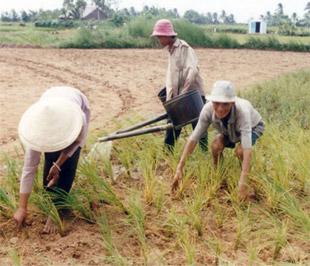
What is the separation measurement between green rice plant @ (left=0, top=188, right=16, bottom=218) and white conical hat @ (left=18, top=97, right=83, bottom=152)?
0.62 meters

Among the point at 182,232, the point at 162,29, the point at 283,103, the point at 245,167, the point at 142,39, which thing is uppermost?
the point at 162,29

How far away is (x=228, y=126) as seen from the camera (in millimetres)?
3771

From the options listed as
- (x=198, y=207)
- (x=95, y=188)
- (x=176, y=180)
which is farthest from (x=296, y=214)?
(x=95, y=188)

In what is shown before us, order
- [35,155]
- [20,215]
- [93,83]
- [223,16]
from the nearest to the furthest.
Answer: [35,155]
[20,215]
[93,83]
[223,16]

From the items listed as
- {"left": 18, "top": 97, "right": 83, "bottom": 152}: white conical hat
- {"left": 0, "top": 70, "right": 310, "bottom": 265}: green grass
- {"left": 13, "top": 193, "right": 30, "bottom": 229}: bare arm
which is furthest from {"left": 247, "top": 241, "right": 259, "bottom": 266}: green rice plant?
{"left": 13, "top": 193, "right": 30, "bottom": 229}: bare arm

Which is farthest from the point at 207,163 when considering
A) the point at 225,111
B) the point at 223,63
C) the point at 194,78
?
the point at 223,63

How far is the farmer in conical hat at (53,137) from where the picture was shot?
2932mm

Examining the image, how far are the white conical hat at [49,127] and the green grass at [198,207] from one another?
0.56 metres

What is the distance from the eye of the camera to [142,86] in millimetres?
10336

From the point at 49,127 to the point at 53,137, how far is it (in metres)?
0.06

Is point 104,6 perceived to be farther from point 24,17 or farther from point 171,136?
point 171,136

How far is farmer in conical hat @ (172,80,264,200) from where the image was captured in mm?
3459

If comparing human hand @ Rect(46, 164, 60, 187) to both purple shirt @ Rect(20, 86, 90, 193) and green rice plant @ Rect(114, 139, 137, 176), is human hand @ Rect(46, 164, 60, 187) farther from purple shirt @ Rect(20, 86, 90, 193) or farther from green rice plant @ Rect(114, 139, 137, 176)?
green rice plant @ Rect(114, 139, 137, 176)

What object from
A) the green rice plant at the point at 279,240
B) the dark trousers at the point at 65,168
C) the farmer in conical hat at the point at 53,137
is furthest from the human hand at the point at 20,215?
the green rice plant at the point at 279,240
